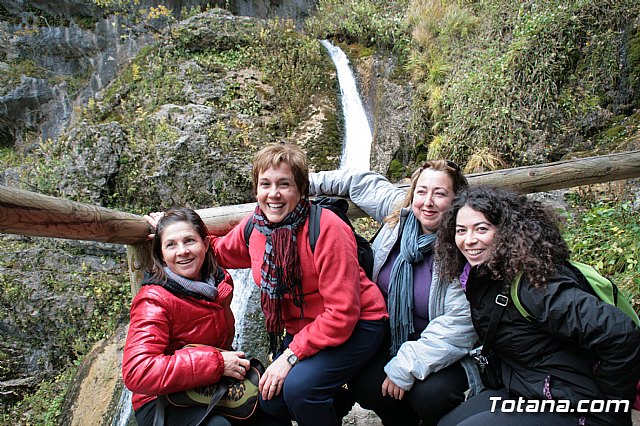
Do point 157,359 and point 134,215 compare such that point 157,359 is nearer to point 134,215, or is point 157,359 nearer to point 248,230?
point 248,230

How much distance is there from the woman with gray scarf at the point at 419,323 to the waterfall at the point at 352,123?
467 centimetres

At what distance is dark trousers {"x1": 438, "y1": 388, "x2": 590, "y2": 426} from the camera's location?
1872 mm

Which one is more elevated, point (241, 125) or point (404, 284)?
point (241, 125)

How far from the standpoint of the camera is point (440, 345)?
7.23ft

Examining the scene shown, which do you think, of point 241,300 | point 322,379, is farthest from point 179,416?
point 241,300

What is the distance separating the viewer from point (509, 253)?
199 centimetres

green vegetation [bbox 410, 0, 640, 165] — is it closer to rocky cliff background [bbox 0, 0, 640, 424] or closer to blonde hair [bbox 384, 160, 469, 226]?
rocky cliff background [bbox 0, 0, 640, 424]

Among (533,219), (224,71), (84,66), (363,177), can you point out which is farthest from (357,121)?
(84,66)

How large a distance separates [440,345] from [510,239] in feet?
2.20

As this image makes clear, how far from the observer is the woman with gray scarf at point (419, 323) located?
2.22 m

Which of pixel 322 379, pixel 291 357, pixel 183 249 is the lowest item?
pixel 322 379

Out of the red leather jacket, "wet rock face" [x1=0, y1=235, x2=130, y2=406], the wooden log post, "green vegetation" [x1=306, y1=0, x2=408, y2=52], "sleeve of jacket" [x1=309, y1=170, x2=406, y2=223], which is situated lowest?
"wet rock face" [x1=0, y1=235, x2=130, y2=406]

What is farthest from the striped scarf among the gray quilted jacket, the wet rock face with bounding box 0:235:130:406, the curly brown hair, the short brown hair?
the wet rock face with bounding box 0:235:130:406

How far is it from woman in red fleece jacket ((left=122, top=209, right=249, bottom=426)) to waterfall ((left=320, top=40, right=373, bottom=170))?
16.4 feet
